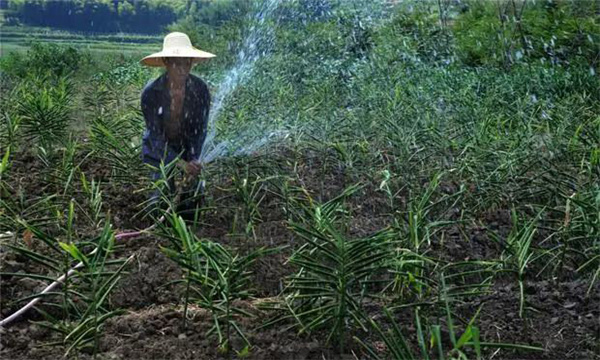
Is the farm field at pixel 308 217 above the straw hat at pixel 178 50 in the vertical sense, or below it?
below

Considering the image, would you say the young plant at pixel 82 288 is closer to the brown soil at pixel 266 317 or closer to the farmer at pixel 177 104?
the brown soil at pixel 266 317

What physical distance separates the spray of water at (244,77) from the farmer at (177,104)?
6.4 inches

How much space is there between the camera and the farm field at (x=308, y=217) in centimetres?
242

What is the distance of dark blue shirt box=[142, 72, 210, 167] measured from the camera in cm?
451

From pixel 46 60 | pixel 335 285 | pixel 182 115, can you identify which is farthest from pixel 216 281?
pixel 46 60

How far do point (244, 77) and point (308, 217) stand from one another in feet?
16.3

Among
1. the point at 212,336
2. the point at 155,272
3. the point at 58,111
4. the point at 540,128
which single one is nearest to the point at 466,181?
the point at 540,128

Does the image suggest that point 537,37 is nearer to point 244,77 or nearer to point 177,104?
point 244,77

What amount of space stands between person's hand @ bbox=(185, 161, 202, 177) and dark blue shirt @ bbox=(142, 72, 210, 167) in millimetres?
225

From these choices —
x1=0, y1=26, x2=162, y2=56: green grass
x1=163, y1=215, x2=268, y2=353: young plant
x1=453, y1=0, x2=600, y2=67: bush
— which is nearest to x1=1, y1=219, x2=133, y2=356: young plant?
x1=163, y1=215, x2=268, y2=353: young plant

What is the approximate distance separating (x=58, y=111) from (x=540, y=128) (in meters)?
2.91

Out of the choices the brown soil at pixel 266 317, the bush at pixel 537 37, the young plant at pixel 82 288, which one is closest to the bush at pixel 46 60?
the bush at pixel 537 37

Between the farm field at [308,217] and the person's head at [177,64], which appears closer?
the farm field at [308,217]

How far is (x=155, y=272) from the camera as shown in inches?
122
